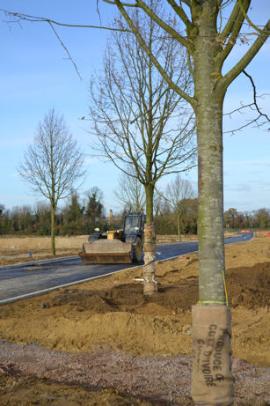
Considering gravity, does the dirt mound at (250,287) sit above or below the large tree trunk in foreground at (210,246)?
below

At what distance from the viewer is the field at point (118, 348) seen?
4762mm

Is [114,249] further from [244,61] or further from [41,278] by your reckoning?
[244,61]

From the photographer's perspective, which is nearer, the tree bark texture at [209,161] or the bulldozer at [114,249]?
the tree bark texture at [209,161]

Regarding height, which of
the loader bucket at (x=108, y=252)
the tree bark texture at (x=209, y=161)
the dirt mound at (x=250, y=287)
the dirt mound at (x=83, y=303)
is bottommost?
the dirt mound at (x=83, y=303)

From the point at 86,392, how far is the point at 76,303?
17.1 ft

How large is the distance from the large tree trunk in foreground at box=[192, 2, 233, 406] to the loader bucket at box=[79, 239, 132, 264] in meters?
17.6

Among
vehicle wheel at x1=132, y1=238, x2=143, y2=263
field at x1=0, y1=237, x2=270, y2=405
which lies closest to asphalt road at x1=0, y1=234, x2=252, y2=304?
vehicle wheel at x1=132, y1=238, x2=143, y2=263

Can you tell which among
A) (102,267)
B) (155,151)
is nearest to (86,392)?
(155,151)

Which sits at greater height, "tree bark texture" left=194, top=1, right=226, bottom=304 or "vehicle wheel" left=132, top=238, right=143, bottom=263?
"tree bark texture" left=194, top=1, right=226, bottom=304

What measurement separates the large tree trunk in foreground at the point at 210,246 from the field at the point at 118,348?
1.17 m

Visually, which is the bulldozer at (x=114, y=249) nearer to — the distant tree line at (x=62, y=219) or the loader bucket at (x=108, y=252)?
the loader bucket at (x=108, y=252)

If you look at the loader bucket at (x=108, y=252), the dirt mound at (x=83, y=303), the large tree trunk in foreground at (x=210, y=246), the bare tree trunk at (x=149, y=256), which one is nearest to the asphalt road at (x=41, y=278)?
the loader bucket at (x=108, y=252)

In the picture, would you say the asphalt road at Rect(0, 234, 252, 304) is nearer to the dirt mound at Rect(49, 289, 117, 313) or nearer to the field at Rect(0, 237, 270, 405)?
the dirt mound at Rect(49, 289, 117, 313)

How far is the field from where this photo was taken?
15.6 ft
